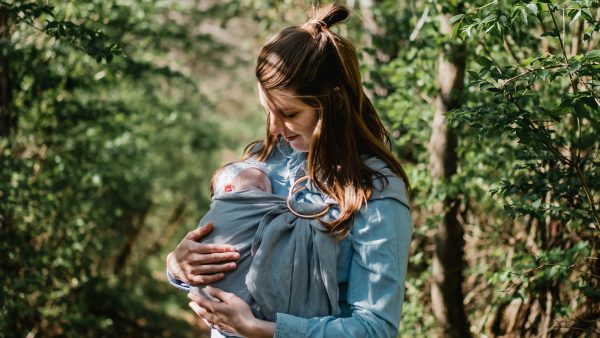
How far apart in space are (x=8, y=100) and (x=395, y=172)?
3158 mm

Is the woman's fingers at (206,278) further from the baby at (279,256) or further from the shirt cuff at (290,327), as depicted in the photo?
the shirt cuff at (290,327)

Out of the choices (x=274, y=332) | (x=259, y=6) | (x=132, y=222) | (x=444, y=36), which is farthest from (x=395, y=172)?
(x=132, y=222)

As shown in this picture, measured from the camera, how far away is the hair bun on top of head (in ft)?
6.03

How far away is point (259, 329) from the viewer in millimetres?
1635

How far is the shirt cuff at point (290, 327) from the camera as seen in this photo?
1605 millimetres

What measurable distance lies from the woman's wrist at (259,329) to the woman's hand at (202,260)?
0.16 m

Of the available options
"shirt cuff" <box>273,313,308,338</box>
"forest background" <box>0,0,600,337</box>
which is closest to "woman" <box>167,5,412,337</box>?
"shirt cuff" <box>273,313,308,338</box>

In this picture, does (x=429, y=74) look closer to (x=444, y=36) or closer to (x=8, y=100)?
(x=444, y=36)

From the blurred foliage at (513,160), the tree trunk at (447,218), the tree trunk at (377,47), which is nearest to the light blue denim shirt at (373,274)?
the blurred foliage at (513,160)

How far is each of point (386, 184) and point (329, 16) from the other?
538 millimetres

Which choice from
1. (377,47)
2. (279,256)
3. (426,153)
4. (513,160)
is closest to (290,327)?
(279,256)

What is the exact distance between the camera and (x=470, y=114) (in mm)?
2162

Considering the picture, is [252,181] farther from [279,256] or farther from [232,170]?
[279,256]

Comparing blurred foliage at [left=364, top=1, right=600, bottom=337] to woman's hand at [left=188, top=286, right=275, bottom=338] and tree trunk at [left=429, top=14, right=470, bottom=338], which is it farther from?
woman's hand at [left=188, top=286, right=275, bottom=338]
